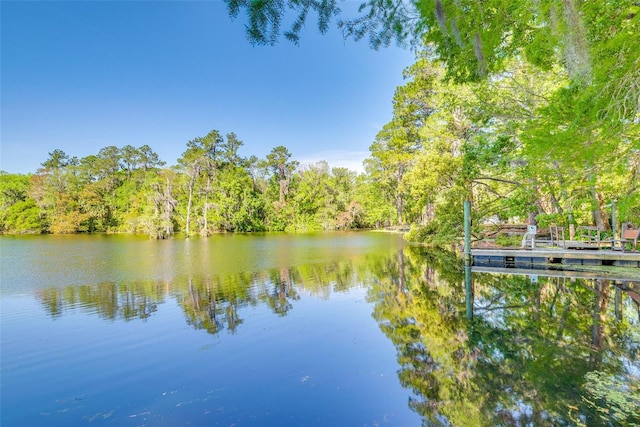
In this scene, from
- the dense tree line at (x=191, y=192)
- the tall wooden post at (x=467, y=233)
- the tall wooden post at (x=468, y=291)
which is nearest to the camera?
the tall wooden post at (x=468, y=291)

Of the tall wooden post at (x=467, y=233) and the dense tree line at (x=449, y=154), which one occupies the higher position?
the dense tree line at (x=449, y=154)

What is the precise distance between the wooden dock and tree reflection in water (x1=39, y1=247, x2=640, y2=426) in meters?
1.89

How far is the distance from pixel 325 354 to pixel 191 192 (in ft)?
129

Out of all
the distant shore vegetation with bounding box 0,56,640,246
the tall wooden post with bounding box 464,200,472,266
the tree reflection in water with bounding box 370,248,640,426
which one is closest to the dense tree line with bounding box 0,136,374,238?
the distant shore vegetation with bounding box 0,56,640,246

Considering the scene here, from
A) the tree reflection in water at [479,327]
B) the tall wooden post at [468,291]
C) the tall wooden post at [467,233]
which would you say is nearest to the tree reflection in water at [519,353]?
the tree reflection in water at [479,327]

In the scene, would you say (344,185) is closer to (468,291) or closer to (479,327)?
(468,291)

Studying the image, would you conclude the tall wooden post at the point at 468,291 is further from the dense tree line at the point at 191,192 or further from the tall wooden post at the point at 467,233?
the dense tree line at the point at 191,192

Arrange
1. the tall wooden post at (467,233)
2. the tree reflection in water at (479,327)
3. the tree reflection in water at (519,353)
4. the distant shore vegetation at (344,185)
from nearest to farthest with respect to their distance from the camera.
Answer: the tree reflection in water at (519,353) → the tree reflection in water at (479,327) → the tall wooden post at (467,233) → the distant shore vegetation at (344,185)

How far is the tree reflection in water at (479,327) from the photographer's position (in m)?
3.63

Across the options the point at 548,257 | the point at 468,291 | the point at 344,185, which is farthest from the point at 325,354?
the point at 344,185

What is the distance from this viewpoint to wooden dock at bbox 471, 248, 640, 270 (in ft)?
35.7

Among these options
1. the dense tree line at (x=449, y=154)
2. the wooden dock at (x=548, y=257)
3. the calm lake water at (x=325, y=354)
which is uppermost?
the dense tree line at (x=449, y=154)

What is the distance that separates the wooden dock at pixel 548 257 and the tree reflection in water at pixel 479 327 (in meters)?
1.89

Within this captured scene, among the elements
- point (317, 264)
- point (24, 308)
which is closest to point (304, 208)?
point (317, 264)
